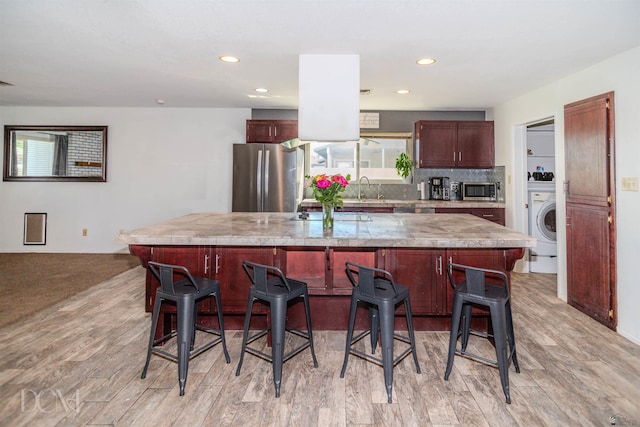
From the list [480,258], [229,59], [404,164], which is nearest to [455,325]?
[480,258]

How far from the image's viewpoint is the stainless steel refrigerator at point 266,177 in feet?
15.4

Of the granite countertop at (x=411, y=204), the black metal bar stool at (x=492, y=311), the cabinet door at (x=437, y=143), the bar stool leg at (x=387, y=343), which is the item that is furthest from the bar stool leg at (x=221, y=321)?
the cabinet door at (x=437, y=143)

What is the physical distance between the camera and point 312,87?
2984mm

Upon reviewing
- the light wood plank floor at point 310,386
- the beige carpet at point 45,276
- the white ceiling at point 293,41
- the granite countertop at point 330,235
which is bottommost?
the light wood plank floor at point 310,386

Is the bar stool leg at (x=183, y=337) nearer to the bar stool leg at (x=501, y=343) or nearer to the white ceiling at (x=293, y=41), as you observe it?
the bar stool leg at (x=501, y=343)

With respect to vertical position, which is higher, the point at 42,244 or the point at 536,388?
the point at 42,244

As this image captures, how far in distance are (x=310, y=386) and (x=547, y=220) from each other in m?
3.98

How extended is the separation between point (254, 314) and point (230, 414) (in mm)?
772

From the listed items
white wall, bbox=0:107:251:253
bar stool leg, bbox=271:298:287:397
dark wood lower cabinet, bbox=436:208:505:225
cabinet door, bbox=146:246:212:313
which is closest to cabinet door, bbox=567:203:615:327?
dark wood lower cabinet, bbox=436:208:505:225

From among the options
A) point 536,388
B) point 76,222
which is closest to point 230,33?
point 536,388

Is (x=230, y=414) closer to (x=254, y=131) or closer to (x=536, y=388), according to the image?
(x=536, y=388)

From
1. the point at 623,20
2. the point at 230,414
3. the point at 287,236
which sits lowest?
the point at 230,414

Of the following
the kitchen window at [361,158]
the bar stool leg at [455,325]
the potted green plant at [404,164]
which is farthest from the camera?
the kitchen window at [361,158]

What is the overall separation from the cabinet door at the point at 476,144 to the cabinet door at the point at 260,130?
2.75 m
